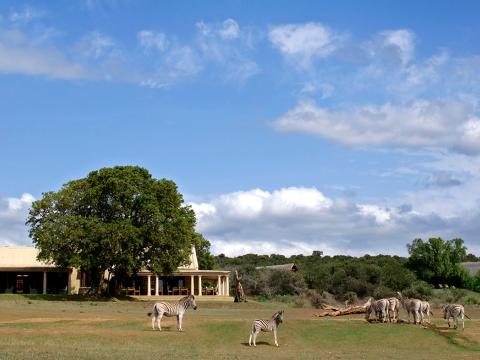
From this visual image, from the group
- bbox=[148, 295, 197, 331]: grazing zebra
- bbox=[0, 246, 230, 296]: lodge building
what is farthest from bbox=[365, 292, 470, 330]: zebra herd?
bbox=[0, 246, 230, 296]: lodge building

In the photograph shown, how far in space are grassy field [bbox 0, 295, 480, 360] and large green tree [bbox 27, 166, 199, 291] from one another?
20.2 meters

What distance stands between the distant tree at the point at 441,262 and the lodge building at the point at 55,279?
27486 millimetres

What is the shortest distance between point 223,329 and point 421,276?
6088 centimetres

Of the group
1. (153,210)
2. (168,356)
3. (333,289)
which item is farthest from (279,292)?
(168,356)

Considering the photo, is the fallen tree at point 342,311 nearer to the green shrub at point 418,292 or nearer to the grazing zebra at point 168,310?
the grazing zebra at point 168,310

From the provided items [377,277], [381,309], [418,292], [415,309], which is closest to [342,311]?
[381,309]

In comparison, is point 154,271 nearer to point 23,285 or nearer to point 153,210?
point 153,210

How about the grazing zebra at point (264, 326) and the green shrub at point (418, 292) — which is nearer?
the grazing zebra at point (264, 326)

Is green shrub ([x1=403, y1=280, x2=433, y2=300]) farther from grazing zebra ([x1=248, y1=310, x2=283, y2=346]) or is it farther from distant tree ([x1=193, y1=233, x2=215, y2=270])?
grazing zebra ([x1=248, y1=310, x2=283, y2=346])

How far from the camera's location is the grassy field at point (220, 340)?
23.7 meters

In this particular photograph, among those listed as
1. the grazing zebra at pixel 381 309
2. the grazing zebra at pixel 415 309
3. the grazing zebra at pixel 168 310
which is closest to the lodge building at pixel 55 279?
the grazing zebra at pixel 381 309

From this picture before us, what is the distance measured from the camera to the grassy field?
2366cm

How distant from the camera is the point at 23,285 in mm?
69688

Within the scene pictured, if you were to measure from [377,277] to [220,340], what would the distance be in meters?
45.6
